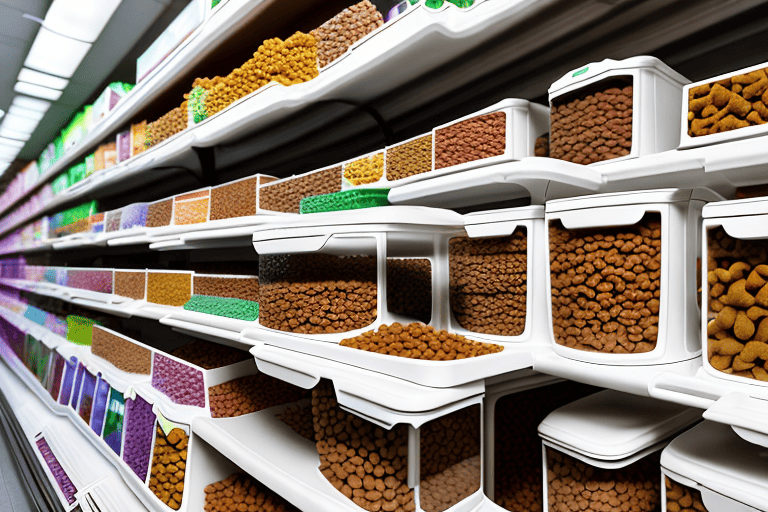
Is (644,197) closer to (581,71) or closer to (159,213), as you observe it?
(581,71)

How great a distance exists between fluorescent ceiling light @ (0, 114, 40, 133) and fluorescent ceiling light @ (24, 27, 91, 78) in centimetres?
186

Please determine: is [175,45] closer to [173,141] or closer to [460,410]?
[173,141]

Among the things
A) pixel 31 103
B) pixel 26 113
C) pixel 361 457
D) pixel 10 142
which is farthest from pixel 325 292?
pixel 10 142

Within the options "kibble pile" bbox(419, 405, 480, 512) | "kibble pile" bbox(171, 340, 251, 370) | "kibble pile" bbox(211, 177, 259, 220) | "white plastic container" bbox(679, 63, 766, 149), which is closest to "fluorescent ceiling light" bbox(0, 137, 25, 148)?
"kibble pile" bbox(171, 340, 251, 370)

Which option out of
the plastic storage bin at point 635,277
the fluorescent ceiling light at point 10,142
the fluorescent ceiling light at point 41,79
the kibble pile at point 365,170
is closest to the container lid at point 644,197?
the plastic storage bin at point 635,277

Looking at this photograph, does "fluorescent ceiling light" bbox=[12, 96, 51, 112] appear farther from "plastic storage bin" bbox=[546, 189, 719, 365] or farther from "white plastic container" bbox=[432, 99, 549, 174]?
"plastic storage bin" bbox=[546, 189, 719, 365]

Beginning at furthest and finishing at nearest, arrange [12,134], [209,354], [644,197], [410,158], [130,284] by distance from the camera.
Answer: [12,134], [130,284], [209,354], [410,158], [644,197]

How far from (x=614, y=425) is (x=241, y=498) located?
3.73 feet

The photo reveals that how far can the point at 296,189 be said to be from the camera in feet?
5.12

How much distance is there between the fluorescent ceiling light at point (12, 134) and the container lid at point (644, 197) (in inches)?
255

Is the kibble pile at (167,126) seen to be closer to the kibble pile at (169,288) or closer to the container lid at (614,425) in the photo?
the kibble pile at (169,288)

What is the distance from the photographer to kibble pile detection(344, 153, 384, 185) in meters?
1.28

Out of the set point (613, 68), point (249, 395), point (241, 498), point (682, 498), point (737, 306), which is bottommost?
point (241, 498)

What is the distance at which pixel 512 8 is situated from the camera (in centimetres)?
91
